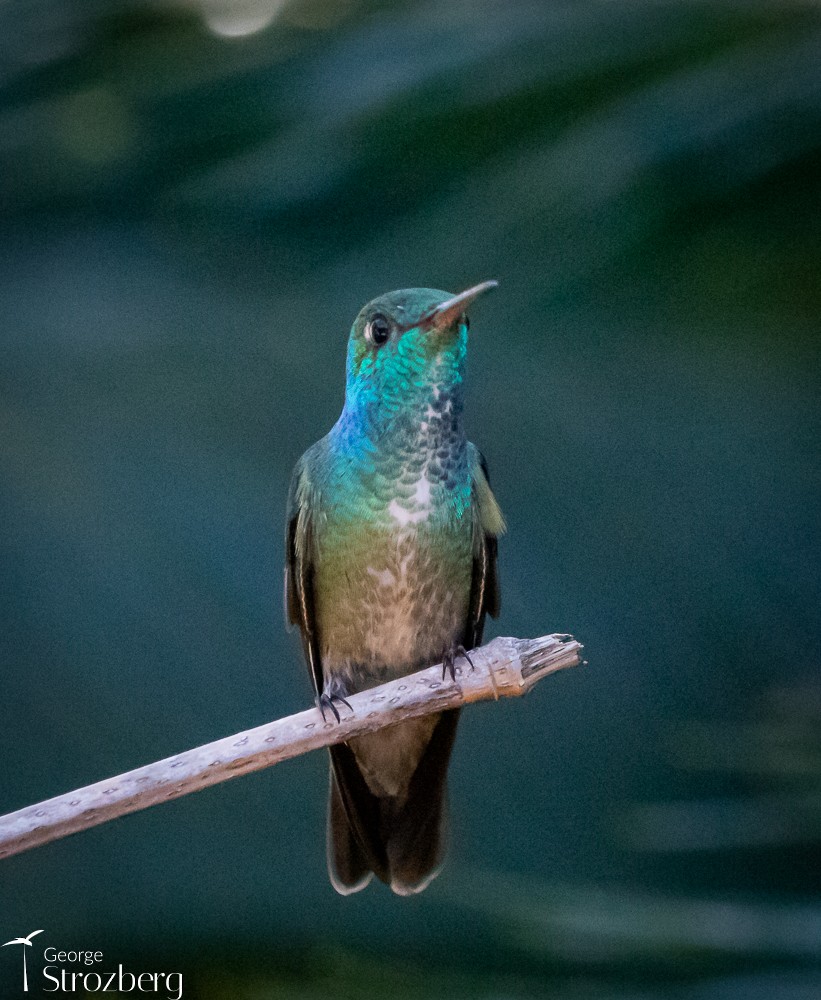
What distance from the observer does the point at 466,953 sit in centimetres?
184

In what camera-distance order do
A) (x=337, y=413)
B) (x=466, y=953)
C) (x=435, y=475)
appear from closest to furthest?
1. (x=435, y=475)
2. (x=466, y=953)
3. (x=337, y=413)

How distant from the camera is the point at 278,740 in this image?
1483mm

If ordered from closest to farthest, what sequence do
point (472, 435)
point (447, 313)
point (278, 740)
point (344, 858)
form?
point (278, 740) → point (447, 313) → point (344, 858) → point (472, 435)

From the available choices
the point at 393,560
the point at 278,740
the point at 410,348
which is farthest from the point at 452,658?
the point at 410,348

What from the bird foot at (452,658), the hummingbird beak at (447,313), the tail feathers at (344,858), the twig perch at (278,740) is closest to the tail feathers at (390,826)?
the tail feathers at (344,858)

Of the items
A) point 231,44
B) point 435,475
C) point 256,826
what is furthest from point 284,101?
point 256,826

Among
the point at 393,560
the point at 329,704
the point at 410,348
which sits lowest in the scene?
the point at 329,704

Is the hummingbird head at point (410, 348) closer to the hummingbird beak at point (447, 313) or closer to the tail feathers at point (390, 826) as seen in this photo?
the hummingbird beak at point (447, 313)

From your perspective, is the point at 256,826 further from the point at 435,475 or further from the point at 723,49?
the point at 723,49

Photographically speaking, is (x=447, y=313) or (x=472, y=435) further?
(x=472, y=435)

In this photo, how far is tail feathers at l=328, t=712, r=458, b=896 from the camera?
1.85 metres

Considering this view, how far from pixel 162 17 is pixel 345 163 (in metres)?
0.41

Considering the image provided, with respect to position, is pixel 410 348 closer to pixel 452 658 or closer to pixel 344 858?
pixel 452 658

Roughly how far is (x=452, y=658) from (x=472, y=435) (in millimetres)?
448
